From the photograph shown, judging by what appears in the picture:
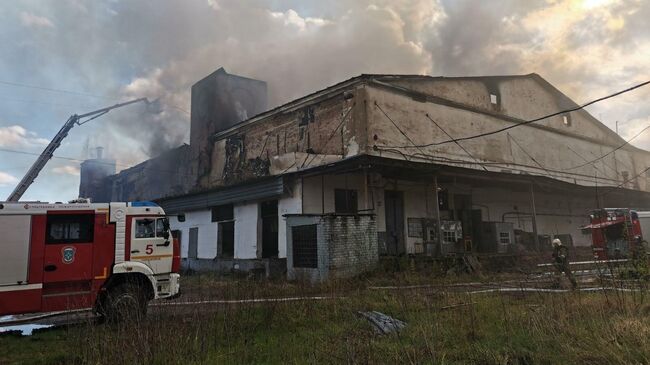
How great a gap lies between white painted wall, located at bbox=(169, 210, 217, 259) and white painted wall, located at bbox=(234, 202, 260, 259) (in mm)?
1931

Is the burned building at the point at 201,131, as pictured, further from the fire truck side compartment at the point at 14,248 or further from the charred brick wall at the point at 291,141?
the fire truck side compartment at the point at 14,248

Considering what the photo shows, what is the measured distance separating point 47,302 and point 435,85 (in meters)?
18.9

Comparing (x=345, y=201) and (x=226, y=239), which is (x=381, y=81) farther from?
(x=226, y=239)

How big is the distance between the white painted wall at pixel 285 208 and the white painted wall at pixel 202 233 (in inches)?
196

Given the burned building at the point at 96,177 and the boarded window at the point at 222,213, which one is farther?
the burned building at the point at 96,177

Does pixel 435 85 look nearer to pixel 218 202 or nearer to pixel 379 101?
pixel 379 101

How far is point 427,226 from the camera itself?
1977cm

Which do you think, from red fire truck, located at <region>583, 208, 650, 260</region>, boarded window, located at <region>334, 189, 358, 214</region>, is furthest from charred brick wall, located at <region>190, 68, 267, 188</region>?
red fire truck, located at <region>583, 208, 650, 260</region>

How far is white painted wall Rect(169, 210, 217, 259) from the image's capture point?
20938mm

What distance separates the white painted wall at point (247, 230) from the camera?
18375 mm

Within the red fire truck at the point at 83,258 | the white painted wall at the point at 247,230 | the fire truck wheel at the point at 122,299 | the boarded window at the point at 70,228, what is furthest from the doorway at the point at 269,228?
the boarded window at the point at 70,228

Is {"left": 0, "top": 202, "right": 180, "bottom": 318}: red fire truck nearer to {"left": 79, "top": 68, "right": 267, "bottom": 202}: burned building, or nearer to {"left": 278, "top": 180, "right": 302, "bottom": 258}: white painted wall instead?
{"left": 278, "top": 180, "right": 302, "bottom": 258}: white painted wall

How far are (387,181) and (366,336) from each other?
1278 centimetres

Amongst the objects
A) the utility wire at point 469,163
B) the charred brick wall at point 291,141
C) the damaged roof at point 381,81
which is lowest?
the utility wire at point 469,163
